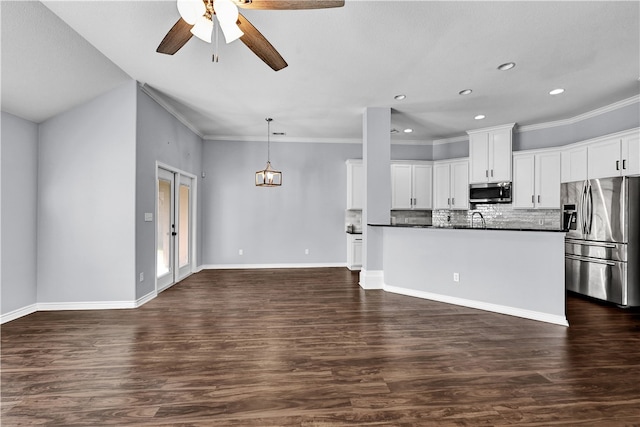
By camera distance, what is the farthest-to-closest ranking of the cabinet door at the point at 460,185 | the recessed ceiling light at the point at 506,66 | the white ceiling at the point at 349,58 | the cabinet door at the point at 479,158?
the cabinet door at the point at 460,185 < the cabinet door at the point at 479,158 < the recessed ceiling light at the point at 506,66 < the white ceiling at the point at 349,58

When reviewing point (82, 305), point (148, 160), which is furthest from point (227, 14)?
point (82, 305)

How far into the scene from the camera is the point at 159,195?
14.9ft

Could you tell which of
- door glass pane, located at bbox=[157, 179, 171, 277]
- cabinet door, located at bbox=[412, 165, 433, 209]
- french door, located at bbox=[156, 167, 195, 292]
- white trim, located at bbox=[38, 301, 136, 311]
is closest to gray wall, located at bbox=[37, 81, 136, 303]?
white trim, located at bbox=[38, 301, 136, 311]

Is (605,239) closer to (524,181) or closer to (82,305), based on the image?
(524,181)

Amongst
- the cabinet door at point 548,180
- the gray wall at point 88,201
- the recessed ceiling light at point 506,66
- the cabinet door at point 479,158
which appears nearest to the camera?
the recessed ceiling light at point 506,66

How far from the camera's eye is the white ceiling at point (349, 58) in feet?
8.10

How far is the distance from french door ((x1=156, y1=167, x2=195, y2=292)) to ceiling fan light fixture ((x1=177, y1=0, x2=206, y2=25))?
10.7ft

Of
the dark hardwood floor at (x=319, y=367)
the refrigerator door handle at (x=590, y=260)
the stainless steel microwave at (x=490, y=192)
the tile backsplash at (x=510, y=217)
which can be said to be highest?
the stainless steel microwave at (x=490, y=192)

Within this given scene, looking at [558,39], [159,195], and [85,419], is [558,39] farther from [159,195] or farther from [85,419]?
[159,195]

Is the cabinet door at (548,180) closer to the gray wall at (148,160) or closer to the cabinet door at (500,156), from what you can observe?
the cabinet door at (500,156)

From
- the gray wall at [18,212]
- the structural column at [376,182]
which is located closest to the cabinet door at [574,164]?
the structural column at [376,182]

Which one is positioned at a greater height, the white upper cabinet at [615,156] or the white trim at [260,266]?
the white upper cabinet at [615,156]

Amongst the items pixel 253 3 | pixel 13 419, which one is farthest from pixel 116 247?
pixel 253 3

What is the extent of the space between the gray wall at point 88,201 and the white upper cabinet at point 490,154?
19.2 ft
